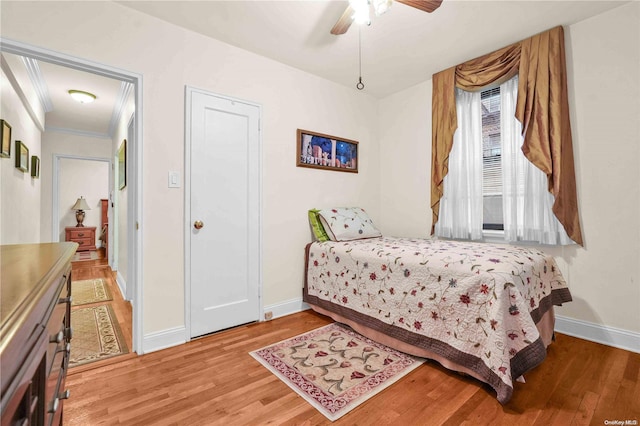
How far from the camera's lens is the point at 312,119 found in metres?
3.15

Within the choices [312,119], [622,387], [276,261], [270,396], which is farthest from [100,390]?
[622,387]

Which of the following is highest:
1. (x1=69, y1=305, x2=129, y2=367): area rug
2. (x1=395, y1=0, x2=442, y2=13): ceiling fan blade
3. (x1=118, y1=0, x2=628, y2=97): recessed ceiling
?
(x1=118, y1=0, x2=628, y2=97): recessed ceiling

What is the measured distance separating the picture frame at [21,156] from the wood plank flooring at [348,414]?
258 cm

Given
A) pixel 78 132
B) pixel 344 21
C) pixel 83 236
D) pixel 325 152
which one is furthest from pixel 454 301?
pixel 83 236

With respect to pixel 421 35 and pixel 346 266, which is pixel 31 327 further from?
pixel 421 35

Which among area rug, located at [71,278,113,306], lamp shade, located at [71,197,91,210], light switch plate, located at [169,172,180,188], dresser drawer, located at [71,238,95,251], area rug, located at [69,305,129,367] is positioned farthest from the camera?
lamp shade, located at [71,197,91,210]

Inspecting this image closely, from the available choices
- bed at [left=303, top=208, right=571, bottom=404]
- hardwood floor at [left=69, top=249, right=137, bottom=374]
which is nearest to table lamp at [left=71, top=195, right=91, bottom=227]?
hardwood floor at [left=69, top=249, right=137, bottom=374]

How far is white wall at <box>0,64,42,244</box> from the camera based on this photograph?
2.65 meters

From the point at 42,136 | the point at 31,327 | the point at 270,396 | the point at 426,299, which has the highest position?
the point at 42,136

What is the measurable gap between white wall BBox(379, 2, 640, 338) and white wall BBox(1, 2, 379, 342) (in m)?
2.06

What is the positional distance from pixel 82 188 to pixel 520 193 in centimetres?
902

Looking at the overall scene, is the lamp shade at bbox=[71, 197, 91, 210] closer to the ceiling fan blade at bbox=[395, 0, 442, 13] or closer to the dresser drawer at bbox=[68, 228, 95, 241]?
the dresser drawer at bbox=[68, 228, 95, 241]

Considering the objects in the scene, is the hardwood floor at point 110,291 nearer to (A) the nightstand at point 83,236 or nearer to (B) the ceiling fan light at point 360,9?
(A) the nightstand at point 83,236

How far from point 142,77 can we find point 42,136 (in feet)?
15.0
